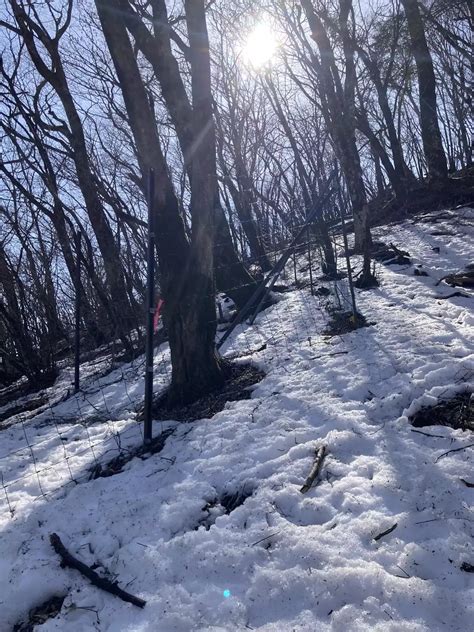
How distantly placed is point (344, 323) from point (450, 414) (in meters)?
2.72

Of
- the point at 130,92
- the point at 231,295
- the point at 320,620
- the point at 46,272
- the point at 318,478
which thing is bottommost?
the point at 320,620

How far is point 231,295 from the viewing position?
27.1 feet

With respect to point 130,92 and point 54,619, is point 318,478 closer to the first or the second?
point 54,619

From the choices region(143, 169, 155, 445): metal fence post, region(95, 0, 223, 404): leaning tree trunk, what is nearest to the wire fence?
region(143, 169, 155, 445): metal fence post

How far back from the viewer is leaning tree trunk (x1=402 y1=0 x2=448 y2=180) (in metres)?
11.9

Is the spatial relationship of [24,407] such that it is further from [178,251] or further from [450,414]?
[450,414]

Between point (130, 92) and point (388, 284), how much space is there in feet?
14.8

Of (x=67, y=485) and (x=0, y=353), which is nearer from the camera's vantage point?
(x=67, y=485)

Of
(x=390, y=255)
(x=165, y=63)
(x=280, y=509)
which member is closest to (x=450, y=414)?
(x=280, y=509)

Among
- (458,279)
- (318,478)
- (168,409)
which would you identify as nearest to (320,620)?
(318,478)

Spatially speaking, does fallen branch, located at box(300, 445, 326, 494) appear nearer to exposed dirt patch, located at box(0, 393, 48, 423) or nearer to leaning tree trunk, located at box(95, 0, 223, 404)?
leaning tree trunk, located at box(95, 0, 223, 404)

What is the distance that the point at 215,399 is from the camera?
4750 millimetres

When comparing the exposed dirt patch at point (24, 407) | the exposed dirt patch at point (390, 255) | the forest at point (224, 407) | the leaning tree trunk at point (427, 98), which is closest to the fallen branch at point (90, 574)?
the forest at point (224, 407)

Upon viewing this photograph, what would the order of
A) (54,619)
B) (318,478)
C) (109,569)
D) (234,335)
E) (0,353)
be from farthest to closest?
(0,353), (234,335), (318,478), (109,569), (54,619)
